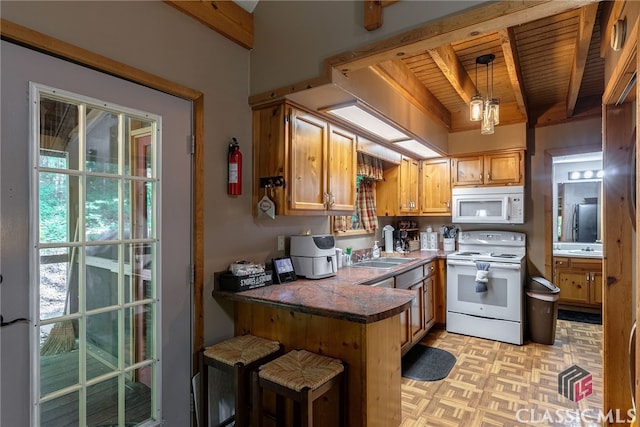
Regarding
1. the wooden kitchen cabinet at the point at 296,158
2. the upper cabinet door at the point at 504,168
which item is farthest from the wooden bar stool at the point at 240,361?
the upper cabinet door at the point at 504,168

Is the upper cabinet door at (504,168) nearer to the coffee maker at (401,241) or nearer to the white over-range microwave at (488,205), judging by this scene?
the white over-range microwave at (488,205)

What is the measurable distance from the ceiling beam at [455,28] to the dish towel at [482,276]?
2757mm

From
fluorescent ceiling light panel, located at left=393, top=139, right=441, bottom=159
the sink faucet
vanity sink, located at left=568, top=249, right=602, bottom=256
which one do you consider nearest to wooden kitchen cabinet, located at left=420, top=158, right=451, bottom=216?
fluorescent ceiling light panel, located at left=393, top=139, right=441, bottom=159

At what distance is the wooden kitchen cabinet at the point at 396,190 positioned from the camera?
420 cm

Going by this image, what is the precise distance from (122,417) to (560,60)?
414cm

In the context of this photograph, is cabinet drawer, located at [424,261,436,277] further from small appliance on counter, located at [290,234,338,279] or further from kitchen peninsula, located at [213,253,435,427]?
kitchen peninsula, located at [213,253,435,427]

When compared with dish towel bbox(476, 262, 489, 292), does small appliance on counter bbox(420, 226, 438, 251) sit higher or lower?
higher

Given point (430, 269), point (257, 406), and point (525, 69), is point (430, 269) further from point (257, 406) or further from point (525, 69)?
point (257, 406)

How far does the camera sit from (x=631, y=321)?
1.91m

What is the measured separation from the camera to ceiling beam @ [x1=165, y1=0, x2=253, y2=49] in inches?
75.0

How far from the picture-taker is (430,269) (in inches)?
152

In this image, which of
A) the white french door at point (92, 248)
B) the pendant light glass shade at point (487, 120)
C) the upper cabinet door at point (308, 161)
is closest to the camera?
the white french door at point (92, 248)

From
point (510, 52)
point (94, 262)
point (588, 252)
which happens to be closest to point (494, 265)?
point (588, 252)

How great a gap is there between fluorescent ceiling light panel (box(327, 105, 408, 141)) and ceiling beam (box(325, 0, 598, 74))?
1.57 ft
